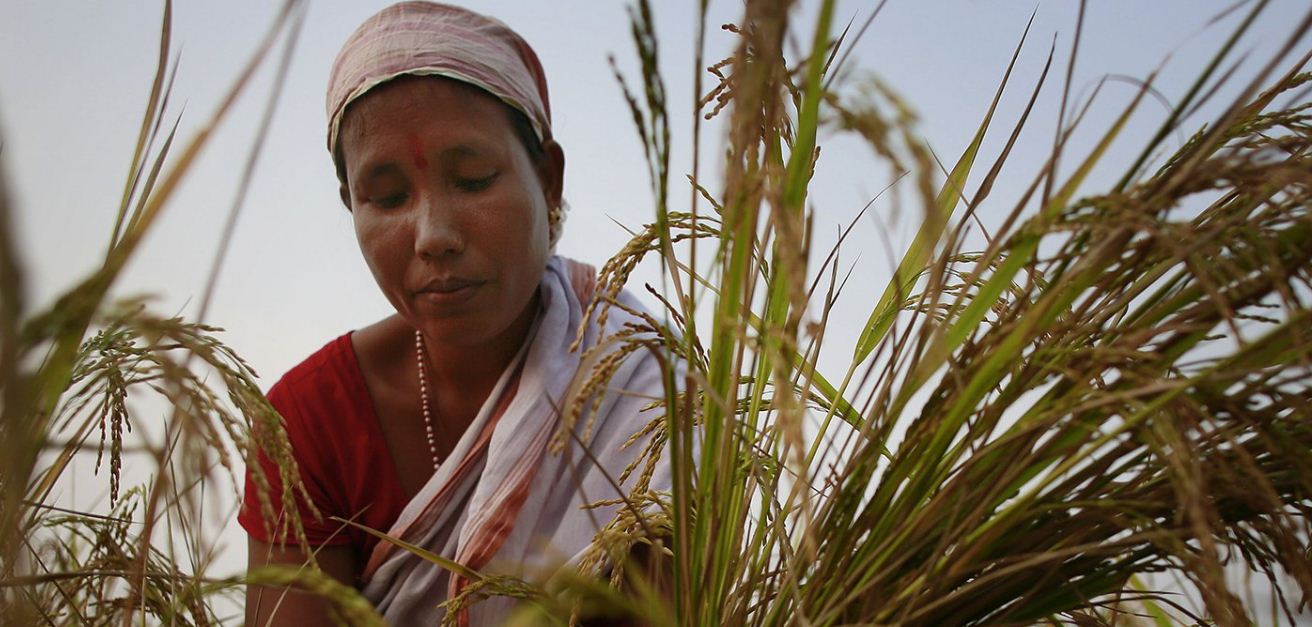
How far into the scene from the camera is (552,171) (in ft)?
5.32

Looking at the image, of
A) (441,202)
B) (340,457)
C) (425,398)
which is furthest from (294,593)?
(441,202)

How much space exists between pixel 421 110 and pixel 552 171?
0.88ft

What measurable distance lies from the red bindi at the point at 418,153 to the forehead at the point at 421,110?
0.01m

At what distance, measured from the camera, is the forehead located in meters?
1.41

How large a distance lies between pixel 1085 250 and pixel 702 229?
29 cm

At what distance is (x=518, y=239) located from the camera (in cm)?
144

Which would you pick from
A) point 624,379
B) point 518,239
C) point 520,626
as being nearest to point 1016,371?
point 520,626

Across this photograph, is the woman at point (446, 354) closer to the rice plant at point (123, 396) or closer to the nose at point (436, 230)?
the nose at point (436, 230)

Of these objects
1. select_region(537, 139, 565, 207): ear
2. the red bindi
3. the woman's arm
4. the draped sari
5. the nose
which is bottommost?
the woman's arm

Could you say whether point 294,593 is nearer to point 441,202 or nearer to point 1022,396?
point 441,202

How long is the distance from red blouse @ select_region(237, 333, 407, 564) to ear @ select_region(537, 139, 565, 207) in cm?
48

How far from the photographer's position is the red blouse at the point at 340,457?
168cm

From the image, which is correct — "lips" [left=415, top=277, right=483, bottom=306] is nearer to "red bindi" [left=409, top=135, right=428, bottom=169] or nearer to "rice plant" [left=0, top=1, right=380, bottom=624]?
"red bindi" [left=409, top=135, right=428, bottom=169]

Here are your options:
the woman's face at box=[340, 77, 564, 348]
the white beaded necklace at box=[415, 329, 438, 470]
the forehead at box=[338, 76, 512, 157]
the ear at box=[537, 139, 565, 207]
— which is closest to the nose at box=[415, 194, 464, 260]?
the woman's face at box=[340, 77, 564, 348]
